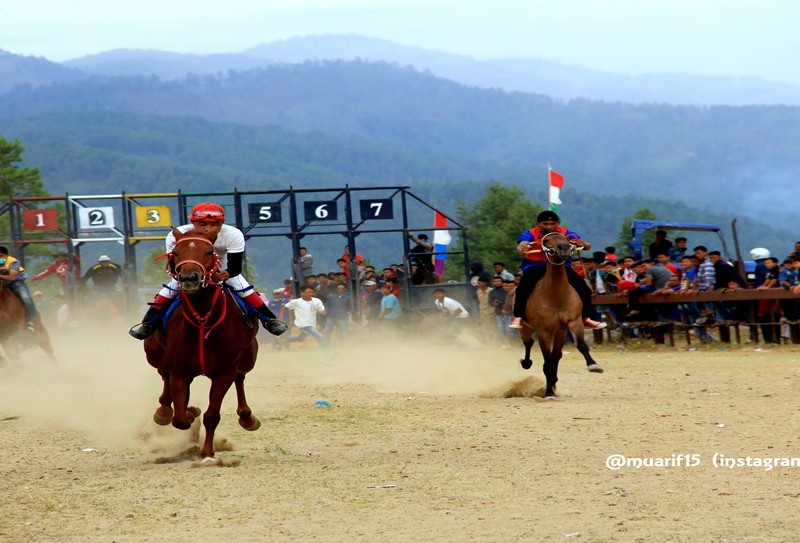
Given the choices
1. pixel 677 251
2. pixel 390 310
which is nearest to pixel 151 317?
pixel 390 310

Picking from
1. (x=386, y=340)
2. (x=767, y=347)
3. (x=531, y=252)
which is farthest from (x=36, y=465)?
(x=386, y=340)

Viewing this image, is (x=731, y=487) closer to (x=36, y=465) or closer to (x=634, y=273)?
(x=36, y=465)

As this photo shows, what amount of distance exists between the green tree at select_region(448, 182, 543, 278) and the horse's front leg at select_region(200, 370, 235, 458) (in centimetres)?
6541

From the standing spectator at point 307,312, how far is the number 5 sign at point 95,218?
238 inches

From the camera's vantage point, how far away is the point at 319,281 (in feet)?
107

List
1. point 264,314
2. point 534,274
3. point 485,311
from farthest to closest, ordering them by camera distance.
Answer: point 485,311 < point 534,274 < point 264,314

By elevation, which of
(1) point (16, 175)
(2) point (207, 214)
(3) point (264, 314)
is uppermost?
(1) point (16, 175)

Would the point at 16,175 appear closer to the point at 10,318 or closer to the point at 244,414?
the point at 10,318

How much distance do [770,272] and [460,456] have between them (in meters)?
14.9

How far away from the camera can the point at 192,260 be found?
36.7ft

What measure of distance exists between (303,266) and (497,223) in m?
66.7

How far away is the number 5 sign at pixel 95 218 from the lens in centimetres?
3322

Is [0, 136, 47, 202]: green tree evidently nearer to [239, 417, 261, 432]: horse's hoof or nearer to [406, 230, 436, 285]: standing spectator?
[406, 230, 436, 285]: standing spectator

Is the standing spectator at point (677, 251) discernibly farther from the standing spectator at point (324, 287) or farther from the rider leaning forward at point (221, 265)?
the rider leaning forward at point (221, 265)
